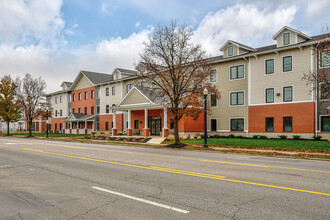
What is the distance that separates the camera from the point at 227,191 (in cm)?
682

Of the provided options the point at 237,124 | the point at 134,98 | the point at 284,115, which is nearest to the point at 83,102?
the point at 134,98

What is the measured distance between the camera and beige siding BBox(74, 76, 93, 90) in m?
54.3

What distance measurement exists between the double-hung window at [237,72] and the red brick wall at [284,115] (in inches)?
158

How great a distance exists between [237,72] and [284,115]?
7.49 metres

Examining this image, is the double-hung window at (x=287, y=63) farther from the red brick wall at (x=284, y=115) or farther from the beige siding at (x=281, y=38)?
the red brick wall at (x=284, y=115)

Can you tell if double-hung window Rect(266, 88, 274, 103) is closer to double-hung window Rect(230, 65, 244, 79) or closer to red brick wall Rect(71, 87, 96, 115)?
double-hung window Rect(230, 65, 244, 79)

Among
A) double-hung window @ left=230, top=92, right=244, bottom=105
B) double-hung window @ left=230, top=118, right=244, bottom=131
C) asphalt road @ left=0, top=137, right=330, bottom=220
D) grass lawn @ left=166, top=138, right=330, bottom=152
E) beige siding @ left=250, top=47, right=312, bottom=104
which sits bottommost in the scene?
grass lawn @ left=166, top=138, right=330, bottom=152

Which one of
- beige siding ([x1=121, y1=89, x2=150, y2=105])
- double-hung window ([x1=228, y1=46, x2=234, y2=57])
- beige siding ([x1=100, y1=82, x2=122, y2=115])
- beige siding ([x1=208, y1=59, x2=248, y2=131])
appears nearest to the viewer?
beige siding ([x1=208, y1=59, x2=248, y2=131])

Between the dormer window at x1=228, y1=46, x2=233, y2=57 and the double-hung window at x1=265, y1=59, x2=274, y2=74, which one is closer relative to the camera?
the double-hung window at x1=265, y1=59, x2=274, y2=74

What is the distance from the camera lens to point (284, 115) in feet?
95.1

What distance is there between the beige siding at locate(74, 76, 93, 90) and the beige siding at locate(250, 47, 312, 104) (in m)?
32.9

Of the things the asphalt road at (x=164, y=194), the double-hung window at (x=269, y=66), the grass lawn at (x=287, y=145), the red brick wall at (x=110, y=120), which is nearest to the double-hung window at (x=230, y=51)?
the double-hung window at (x=269, y=66)

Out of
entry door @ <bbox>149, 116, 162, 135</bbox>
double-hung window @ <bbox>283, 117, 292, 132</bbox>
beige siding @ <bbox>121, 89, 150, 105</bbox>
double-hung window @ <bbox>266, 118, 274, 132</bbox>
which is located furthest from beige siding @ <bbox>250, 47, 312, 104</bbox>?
beige siding @ <bbox>121, 89, 150, 105</bbox>

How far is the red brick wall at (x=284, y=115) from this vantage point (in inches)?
1073
